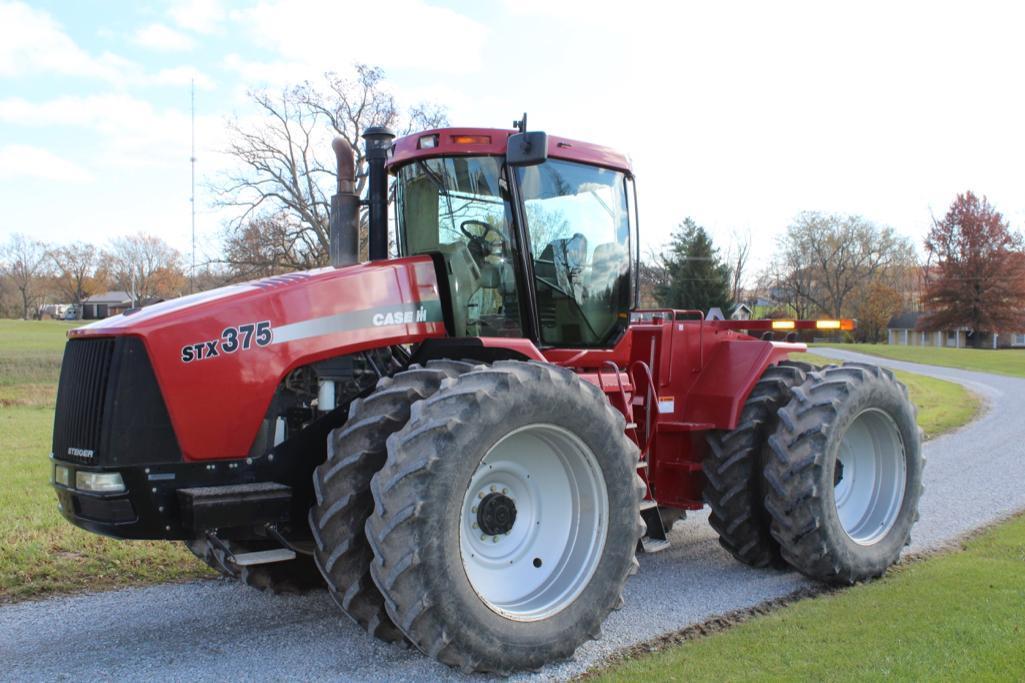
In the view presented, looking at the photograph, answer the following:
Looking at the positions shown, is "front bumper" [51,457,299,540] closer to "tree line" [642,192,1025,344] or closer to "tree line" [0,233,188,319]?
"tree line" [642,192,1025,344]

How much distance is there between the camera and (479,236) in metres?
5.52

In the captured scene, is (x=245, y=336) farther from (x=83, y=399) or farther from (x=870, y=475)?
(x=870, y=475)

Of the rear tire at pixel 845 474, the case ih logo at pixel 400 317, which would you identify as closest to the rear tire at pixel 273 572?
the case ih logo at pixel 400 317

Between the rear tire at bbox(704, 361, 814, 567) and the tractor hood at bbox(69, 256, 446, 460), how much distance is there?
261cm

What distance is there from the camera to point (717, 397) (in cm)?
646

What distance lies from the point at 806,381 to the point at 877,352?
1905 inches

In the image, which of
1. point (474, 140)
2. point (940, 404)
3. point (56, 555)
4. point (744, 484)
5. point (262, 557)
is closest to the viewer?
point (262, 557)

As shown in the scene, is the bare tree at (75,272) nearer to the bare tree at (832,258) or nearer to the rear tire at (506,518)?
the bare tree at (832,258)

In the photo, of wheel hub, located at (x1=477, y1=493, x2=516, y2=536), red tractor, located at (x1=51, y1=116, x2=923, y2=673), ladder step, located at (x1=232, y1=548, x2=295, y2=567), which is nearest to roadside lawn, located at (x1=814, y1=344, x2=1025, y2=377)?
red tractor, located at (x1=51, y1=116, x2=923, y2=673)

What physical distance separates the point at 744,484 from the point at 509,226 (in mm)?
2486

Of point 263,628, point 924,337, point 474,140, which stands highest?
point 474,140

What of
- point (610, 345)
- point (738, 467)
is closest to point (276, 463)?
point (610, 345)

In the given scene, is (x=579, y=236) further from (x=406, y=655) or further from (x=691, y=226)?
(x=691, y=226)

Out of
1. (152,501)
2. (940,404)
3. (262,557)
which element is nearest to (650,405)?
(262,557)
